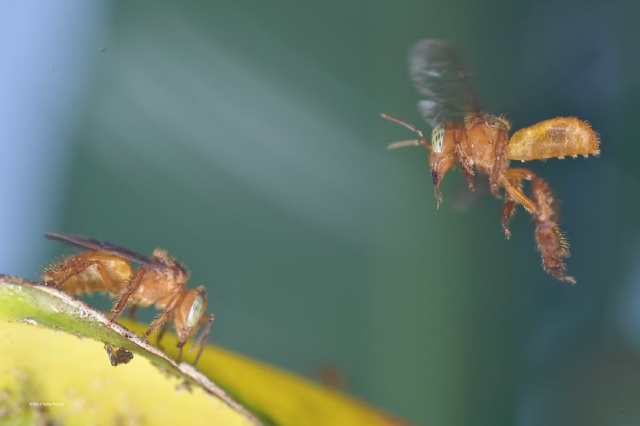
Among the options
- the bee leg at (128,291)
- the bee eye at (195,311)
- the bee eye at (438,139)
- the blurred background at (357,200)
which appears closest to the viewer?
the bee leg at (128,291)

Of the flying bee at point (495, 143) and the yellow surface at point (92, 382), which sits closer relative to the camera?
the yellow surface at point (92, 382)

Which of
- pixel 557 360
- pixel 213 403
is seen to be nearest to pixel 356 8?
pixel 557 360

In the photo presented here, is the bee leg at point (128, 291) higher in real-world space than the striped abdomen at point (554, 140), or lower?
lower

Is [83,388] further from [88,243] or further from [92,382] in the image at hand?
[88,243]

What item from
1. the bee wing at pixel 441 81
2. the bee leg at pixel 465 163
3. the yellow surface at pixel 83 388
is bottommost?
the yellow surface at pixel 83 388

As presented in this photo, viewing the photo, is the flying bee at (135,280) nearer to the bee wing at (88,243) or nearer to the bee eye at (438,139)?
the bee wing at (88,243)

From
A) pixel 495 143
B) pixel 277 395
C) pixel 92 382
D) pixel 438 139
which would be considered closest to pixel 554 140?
pixel 495 143
